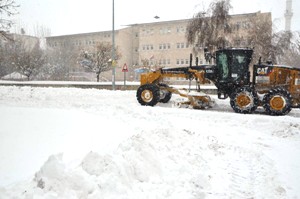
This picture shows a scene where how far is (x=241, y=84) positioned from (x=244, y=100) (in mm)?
1090

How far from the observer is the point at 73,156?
189 inches

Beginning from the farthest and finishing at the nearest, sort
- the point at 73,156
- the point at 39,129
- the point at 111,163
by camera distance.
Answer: the point at 39,129, the point at 73,156, the point at 111,163

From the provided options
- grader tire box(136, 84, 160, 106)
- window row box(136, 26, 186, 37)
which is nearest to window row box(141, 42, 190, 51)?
window row box(136, 26, 186, 37)

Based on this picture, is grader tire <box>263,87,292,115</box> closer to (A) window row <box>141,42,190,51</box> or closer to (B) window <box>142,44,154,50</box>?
(A) window row <box>141,42,190,51</box>

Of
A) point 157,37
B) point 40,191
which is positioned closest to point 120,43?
point 157,37

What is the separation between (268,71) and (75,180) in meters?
10.5

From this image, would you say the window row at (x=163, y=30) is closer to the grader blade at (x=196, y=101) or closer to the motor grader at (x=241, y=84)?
the motor grader at (x=241, y=84)

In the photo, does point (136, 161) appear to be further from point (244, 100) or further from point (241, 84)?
point (241, 84)

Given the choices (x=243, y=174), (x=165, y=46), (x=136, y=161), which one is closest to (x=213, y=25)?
(x=243, y=174)

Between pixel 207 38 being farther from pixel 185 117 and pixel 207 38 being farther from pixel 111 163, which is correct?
pixel 111 163

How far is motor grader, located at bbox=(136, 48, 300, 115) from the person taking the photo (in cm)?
1153

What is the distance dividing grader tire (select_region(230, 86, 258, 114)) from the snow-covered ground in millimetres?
3148

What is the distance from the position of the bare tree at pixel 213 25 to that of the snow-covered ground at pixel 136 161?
564 inches

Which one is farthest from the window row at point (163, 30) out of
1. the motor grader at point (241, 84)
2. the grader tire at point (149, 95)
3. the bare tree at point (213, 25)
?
the grader tire at point (149, 95)
